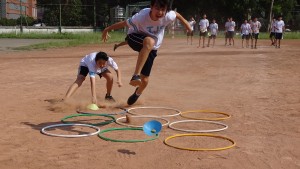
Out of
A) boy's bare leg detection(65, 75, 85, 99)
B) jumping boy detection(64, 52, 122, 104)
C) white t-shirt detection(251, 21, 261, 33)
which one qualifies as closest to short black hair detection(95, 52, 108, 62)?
jumping boy detection(64, 52, 122, 104)

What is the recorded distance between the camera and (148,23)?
7.22 metres

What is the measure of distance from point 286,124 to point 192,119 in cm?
163

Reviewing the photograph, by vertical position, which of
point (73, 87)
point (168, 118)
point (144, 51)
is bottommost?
point (168, 118)

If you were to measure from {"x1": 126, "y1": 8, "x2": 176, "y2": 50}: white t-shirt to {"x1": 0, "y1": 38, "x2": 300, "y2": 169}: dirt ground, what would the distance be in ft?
5.19

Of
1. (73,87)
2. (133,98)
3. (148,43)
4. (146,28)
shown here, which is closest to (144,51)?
(148,43)

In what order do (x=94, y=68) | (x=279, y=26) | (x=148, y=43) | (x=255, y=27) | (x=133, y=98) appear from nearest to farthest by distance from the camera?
(x=148, y=43) → (x=133, y=98) → (x=94, y=68) → (x=279, y=26) → (x=255, y=27)

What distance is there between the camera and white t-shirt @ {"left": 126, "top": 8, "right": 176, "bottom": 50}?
7.17m

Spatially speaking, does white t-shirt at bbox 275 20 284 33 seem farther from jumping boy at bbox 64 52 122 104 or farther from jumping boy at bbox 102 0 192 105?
jumping boy at bbox 102 0 192 105

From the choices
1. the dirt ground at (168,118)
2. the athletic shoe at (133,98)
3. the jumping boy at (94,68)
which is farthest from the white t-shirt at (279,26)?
the athletic shoe at (133,98)

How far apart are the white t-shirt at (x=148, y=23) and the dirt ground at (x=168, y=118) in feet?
5.19

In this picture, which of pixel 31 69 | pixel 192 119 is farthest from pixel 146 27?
pixel 31 69

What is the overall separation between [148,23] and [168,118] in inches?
70.4

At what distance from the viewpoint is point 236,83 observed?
12.3 metres

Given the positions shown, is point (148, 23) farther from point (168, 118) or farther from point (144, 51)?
point (168, 118)
